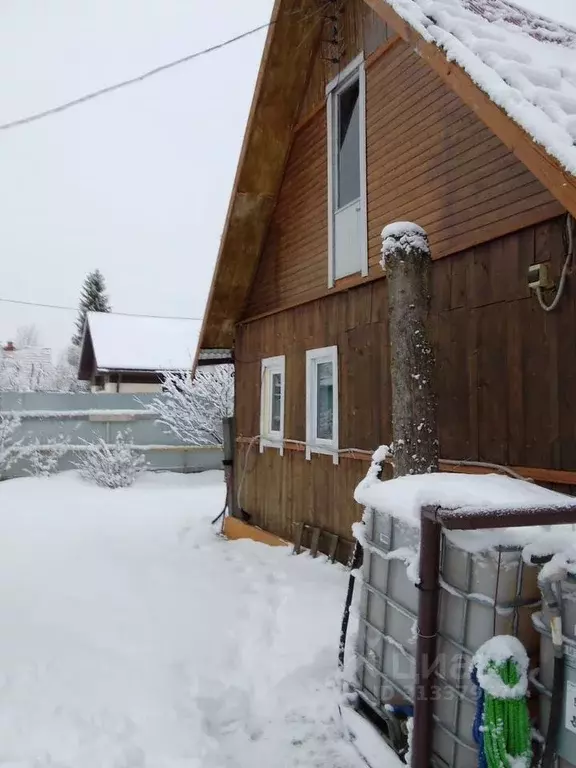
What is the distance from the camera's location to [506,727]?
230 centimetres

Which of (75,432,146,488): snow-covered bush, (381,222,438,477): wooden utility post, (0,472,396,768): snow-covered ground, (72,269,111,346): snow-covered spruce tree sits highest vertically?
(72,269,111,346): snow-covered spruce tree

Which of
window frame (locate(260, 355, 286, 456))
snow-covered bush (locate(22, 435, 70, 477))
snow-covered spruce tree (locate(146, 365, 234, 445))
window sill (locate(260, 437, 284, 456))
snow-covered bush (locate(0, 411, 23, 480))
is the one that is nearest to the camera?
window sill (locate(260, 437, 284, 456))

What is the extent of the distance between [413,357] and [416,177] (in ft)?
8.39

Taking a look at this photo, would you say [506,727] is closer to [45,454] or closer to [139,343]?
[45,454]

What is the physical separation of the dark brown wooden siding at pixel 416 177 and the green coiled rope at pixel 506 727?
3.32 meters

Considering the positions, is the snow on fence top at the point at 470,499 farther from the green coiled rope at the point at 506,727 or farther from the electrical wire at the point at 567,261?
the electrical wire at the point at 567,261

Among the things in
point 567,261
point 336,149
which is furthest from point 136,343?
point 567,261

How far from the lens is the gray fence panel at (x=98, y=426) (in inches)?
646

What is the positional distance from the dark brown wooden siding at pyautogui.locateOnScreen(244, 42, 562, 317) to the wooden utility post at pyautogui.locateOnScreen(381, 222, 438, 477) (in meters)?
1.07

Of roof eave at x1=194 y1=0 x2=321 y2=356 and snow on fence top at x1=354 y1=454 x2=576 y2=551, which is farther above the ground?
roof eave at x1=194 y1=0 x2=321 y2=356

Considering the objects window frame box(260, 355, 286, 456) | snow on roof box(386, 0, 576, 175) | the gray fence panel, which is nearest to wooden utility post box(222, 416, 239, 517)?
window frame box(260, 355, 286, 456)

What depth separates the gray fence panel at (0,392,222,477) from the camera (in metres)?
16.4

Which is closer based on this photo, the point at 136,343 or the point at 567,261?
the point at 567,261

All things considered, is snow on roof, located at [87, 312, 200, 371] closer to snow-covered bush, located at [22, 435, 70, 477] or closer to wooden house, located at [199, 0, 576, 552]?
snow-covered bush, located at [22, 435, 70, 477]
